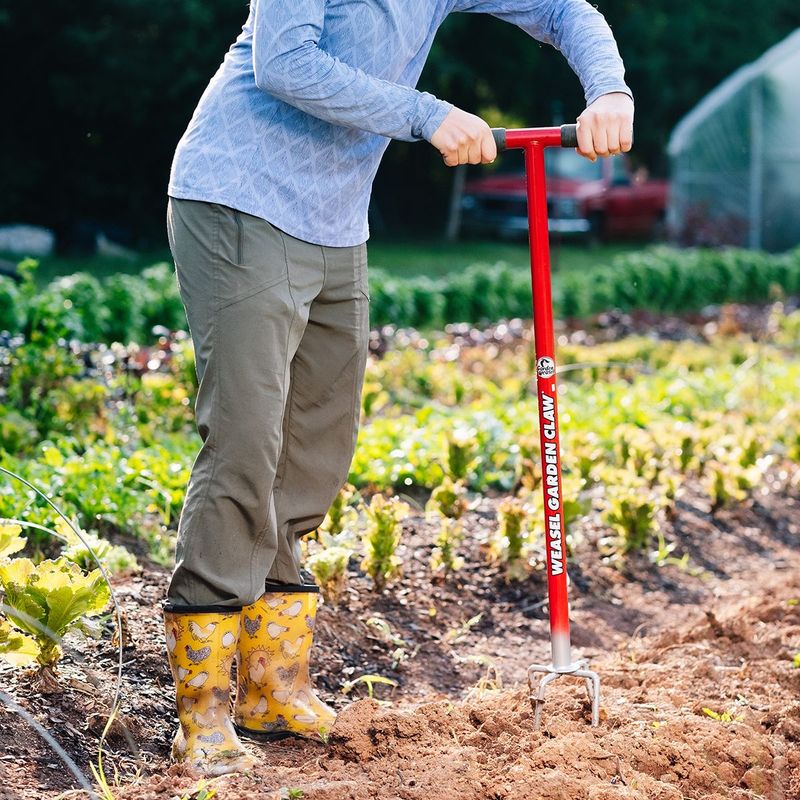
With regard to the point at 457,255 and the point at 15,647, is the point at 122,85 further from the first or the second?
the point at 15,647

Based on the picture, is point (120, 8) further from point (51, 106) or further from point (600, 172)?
point (600, 172)

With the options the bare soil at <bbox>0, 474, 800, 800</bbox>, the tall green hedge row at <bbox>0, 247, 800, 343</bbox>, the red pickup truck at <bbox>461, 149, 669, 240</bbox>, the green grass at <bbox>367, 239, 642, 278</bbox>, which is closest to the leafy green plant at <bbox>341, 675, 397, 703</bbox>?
the bare soil at <bbox>0, 474, 800, 800</bbox>

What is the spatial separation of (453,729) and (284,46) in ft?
4.45

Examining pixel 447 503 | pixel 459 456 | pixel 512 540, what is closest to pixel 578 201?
pixel 459 456

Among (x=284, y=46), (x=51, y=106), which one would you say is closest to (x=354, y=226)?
(x=284, y=46)

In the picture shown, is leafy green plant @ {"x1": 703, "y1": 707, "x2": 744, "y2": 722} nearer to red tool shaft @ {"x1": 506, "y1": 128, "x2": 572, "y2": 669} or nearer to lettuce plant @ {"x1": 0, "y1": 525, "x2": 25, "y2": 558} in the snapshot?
red tool shaft @ {"x1": 506, "y1": 128, "x2": 572, "y2": 669}

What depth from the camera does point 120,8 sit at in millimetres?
14336

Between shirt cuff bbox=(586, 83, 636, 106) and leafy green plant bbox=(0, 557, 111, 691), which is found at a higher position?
shirt cuff bbox=(586, 83, 636, 106)

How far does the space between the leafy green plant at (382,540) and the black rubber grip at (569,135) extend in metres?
1.29

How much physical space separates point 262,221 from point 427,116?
352 mm

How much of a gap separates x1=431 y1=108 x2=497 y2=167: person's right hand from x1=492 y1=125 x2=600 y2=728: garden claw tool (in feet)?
0.33

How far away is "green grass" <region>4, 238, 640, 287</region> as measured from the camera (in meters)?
13.5

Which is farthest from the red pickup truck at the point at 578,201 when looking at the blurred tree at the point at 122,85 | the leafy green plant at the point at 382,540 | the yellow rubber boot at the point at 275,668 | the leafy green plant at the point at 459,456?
the yellow rubber boot at the point at 275,668

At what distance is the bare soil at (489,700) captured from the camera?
2.17m
